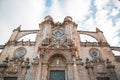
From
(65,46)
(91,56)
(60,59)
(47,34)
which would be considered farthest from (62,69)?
(47,34)

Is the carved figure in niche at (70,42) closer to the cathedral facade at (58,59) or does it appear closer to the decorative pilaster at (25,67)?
the cathedral facade at (58,59)

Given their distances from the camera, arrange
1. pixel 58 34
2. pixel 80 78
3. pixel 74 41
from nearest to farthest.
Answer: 1. pixel 80 78
2. pixel 74 41
3. pixel 58 34

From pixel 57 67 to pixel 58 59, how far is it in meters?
1.43

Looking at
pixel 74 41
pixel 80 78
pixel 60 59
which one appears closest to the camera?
pixel 80 78

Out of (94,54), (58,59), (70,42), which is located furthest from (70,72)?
(94,54)

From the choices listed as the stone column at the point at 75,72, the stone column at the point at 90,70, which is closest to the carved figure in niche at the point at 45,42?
→ the stone column at the point at 75,72

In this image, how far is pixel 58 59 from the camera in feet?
73.4

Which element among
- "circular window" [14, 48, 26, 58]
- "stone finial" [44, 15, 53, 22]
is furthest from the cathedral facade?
"stone finial" [44, 15, 53, 22]

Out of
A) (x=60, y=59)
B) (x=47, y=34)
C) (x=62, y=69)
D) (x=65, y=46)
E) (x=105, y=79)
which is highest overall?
(x=47, y=34)

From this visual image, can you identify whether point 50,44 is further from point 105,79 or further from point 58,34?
point 105,79

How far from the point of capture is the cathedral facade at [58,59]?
2028 centimetres

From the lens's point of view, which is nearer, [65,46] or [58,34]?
[65,46]

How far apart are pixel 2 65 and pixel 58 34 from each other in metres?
10.4

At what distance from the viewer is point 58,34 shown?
26.2m
